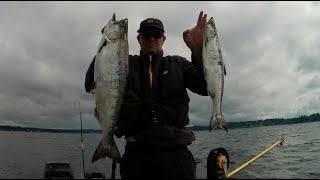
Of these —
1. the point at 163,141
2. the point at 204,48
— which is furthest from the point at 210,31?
the point at 163,141

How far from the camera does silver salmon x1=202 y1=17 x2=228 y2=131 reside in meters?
5.75

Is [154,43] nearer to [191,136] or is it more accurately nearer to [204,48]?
[204,48]

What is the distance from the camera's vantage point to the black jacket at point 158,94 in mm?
5719

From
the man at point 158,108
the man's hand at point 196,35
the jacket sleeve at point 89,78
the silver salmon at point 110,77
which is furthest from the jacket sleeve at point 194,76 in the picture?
the jacket sleeve at point 89,78

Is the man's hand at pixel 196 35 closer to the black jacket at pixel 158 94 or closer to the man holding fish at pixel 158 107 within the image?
the man holding fish at pixel 158 107

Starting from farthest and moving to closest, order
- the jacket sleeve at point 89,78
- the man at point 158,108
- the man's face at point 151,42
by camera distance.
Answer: the man's face at point 151,42, the man at point 158,108, the jacket sleeve at point 89,78

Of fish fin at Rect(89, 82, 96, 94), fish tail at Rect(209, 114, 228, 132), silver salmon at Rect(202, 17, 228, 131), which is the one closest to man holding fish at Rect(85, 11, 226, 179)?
silver salmon at Rect(202, 17, 228, 131)

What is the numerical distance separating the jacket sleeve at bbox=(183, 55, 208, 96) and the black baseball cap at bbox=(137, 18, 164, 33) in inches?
27.7

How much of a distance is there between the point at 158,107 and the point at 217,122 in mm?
942

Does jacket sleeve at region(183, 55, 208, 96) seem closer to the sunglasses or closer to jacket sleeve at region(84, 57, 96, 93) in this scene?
the sunglasses

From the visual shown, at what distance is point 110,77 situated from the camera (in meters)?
5.00

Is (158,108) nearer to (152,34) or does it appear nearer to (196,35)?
(152,34)

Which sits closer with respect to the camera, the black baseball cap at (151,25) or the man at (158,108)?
the man at (158,108)

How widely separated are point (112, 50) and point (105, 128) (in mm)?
1039
